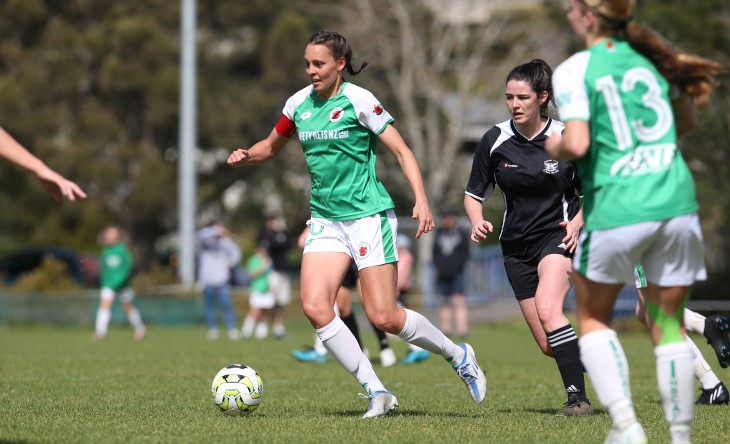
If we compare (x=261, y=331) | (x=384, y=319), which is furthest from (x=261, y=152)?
(x=261, y=331)

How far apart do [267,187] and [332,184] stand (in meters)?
31.2

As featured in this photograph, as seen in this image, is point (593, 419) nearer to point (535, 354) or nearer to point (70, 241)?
point (535, 354)

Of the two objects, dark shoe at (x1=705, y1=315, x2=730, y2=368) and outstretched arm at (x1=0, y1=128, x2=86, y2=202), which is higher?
outstretched arm at (x1=0, y1=128, x2=86, y2=202)

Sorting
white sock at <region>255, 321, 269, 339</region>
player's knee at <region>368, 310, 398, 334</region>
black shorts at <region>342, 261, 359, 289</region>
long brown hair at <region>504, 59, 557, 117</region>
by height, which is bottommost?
white sock at <region>255, 321, 269, 339</region>

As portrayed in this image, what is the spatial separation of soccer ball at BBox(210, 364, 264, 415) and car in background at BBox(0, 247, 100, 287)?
81.3ft

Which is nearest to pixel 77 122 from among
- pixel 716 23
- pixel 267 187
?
pixel 267 187

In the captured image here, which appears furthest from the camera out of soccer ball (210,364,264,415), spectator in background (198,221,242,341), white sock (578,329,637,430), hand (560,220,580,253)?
spectator in background (198,221,242,341)

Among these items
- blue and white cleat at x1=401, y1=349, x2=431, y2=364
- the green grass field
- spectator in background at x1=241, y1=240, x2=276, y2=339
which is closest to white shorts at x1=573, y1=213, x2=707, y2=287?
the green grass field

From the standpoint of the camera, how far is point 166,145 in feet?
118

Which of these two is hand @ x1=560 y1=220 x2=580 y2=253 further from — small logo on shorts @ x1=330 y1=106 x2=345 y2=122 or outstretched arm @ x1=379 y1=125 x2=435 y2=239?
small logo on shorts @ x1=330 y1=106 x2=345 y2=122

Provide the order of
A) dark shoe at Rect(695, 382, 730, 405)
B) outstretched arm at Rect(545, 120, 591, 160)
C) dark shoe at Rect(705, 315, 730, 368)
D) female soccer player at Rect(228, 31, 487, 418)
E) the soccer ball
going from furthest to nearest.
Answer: dark shoe at Rect(705, 315, 730, 368) → dark shoe at Rect(695, 382, 730, 405) → the soccer ball → female soccer player at Rect(228, 31, 487, 418) → outstretched arm at Rect(545, 120, 591, 160)

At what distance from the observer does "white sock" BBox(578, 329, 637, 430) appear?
15.9ft

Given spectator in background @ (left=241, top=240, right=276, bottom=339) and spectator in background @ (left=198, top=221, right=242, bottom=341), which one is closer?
spectator in background @ (left=241, top=240, right=276, bottom=339)

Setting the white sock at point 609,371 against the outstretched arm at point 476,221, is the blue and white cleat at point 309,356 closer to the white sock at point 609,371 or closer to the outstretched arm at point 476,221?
the outstretched arm at point 476,221
